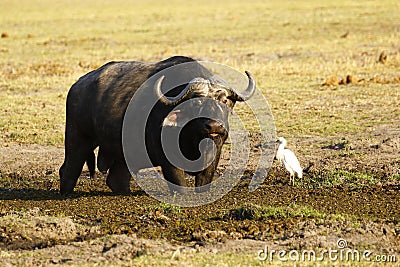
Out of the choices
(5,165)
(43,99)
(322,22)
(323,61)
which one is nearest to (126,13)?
(322,22)

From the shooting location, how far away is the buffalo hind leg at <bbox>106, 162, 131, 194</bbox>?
952 cm

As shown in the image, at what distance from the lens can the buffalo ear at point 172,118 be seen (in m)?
8.42

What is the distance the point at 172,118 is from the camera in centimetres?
846

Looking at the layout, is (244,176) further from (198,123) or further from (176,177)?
(198,123)

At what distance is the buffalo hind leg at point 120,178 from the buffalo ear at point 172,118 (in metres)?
1.23

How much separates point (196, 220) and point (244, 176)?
265 centimetres

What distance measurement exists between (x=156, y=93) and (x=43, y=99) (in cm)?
792

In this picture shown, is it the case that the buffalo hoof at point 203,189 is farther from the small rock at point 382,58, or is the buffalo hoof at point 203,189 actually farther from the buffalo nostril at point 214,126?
the small rock at point 382,58

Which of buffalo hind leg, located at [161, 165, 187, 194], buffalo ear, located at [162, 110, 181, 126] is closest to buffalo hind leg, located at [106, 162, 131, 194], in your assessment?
buffalo hind leg, located at [161, 165, 187, 194]

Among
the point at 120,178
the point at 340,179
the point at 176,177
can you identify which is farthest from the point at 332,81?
the point at 176,177

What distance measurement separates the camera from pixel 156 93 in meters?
8.54

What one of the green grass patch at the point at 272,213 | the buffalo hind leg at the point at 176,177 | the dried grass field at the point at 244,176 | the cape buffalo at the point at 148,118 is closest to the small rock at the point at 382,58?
the dried grass field at the point at 244,176

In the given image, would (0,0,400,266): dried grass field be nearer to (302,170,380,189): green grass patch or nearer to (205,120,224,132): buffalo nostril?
(302,170,380,189): green grass patch

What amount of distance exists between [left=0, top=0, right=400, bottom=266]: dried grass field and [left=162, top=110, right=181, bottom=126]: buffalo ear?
0.86m
